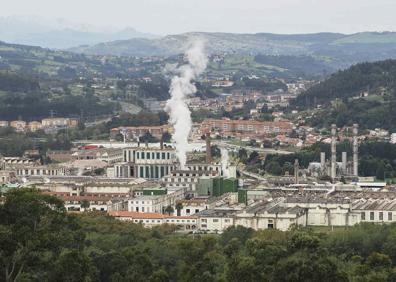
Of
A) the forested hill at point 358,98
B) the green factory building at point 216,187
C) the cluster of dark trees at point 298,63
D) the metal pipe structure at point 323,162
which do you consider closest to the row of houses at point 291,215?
the green factory building at point 216,187

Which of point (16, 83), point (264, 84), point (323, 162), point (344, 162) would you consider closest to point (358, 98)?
point (344, 162)

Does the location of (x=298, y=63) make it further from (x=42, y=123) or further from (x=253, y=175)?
(x=253, y=175)

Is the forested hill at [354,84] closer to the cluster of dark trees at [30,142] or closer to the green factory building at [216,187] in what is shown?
the cluster of dark trees at [30,142]

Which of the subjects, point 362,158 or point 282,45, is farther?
point 282,45

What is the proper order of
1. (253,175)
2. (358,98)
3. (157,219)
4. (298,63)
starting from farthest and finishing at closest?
(298,63)
(358,98)
(253,175)
(157,219)

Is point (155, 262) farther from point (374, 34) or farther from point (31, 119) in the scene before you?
point (374, 34)

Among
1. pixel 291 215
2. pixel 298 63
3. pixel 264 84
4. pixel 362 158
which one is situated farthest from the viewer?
pixel 298 63
